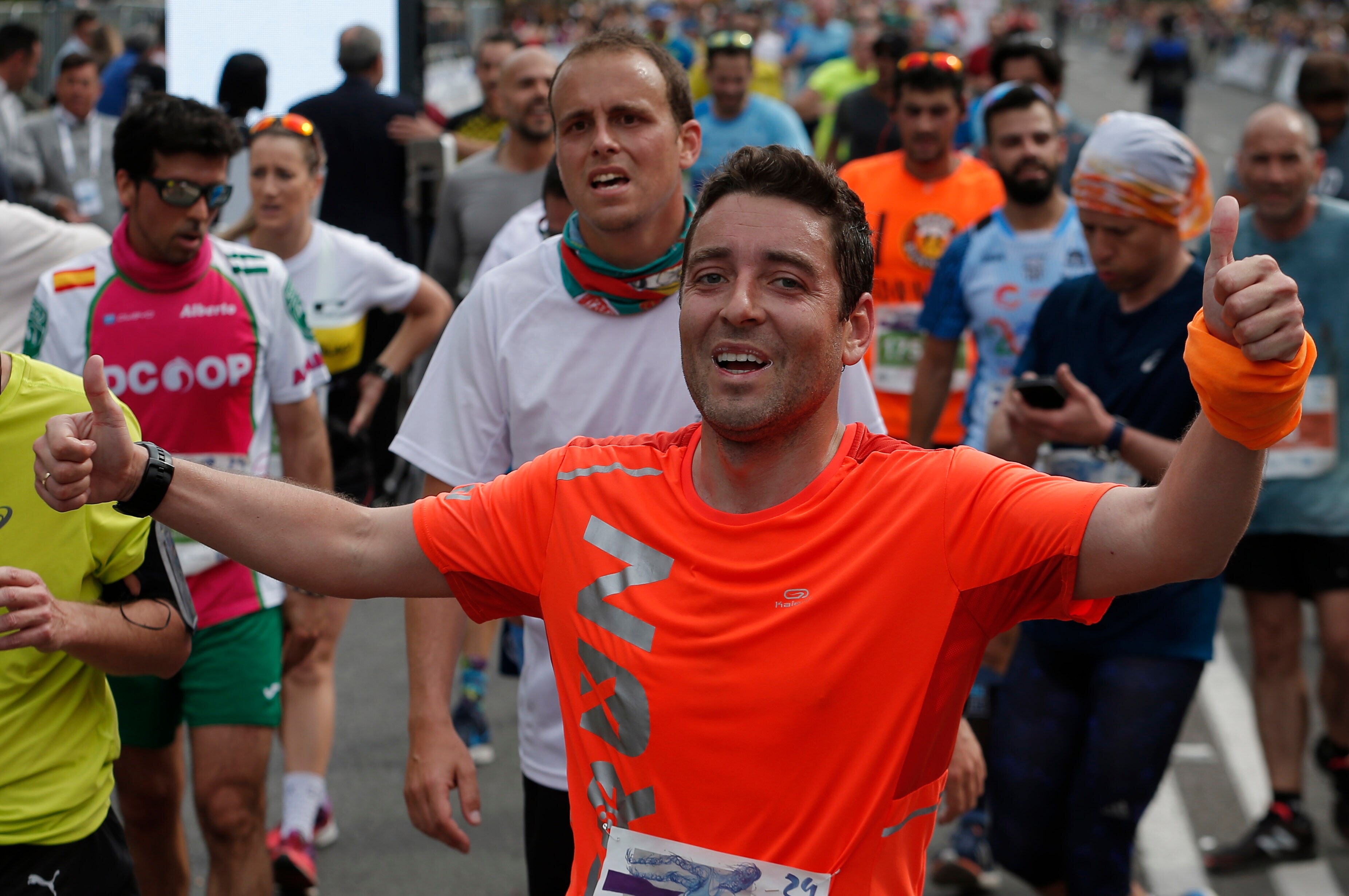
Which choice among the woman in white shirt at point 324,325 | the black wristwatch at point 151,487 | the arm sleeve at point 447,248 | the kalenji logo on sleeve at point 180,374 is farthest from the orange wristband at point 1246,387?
the arm sleeve at point 447,248

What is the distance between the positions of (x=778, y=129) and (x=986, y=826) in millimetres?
4996

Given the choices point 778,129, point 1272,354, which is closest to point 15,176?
point 778,129

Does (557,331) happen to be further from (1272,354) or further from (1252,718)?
(1252,718)

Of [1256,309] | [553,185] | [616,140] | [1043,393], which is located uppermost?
[1256,309]

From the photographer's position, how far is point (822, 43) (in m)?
19.0

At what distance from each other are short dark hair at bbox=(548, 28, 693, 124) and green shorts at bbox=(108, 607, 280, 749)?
5.71 ft

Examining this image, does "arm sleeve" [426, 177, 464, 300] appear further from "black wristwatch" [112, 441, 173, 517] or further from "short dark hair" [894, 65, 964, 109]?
"black wristwatch" [112, 441, 173, 517]

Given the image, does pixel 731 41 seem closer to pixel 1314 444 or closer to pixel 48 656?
pixel 1314 444

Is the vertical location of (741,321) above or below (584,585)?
above

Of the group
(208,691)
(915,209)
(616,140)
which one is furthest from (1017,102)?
(208,691)

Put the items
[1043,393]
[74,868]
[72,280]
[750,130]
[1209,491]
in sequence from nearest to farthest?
[1209,491] < [74,868] < [1043,393] < [72,280] < [750,130]

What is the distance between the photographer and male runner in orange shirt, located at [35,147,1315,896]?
2.22 m

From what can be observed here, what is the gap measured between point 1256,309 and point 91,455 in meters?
1.64

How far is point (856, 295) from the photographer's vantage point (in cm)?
248
